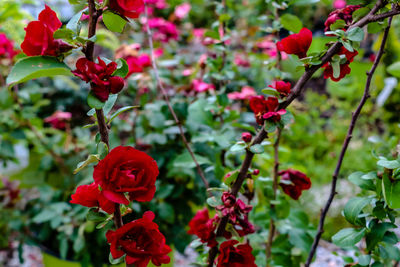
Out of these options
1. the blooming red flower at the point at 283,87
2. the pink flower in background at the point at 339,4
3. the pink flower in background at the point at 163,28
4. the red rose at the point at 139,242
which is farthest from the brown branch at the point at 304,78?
the pink flower in background at the point at 339,4

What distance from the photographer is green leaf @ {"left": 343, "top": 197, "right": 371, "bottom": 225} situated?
54cm

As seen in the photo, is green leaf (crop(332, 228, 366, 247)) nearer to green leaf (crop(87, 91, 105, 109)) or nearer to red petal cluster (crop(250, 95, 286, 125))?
red petal cluster (crop(250, 95, 286, 125))

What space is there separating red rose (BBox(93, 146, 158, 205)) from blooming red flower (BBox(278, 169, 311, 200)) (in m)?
0.36

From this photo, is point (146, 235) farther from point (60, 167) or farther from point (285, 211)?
point (60, 167)

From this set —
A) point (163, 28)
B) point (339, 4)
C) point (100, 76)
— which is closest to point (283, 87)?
point (100, 76)

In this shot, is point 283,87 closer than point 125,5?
No

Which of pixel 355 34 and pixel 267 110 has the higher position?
pixel 355 34

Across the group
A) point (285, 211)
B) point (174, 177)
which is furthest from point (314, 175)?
point (285, 211)

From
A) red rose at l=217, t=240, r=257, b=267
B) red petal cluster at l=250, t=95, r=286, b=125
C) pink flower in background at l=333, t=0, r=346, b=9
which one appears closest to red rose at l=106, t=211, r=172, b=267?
red rose at l=217, t=240, r=257, b=267

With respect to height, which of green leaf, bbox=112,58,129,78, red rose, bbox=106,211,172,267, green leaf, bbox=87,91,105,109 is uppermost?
green leaf, bbox=112,58,129,78

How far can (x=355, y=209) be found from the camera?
0.54 metres

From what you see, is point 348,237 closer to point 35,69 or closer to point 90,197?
point 90,197

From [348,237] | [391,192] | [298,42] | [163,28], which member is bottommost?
[348,237]

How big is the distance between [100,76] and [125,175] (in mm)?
116
